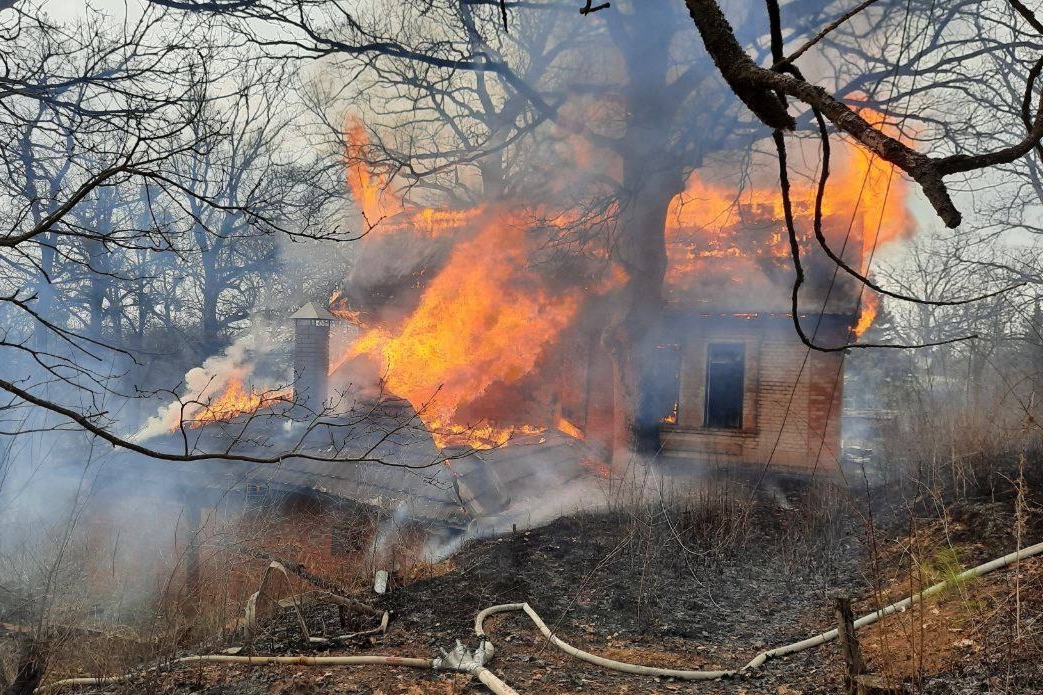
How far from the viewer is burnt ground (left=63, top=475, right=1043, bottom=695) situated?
14.4 ft

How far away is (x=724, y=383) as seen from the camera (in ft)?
52.6

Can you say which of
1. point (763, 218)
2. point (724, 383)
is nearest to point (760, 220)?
point (763, 218)

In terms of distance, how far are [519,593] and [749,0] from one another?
13.7 meters

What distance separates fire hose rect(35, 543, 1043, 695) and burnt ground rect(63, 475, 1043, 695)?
0.23 feet

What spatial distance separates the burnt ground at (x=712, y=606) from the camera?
440 cm

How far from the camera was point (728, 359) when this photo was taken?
1608 centimetres

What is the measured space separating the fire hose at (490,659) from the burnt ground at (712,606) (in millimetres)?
69

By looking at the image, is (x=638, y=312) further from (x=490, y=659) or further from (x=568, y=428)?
(x=490, y=659)

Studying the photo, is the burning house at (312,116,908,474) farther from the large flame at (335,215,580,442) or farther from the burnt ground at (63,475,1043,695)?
the burnt ground at (63,475,1043,695)

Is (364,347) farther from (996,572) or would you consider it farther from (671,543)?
(996,572)

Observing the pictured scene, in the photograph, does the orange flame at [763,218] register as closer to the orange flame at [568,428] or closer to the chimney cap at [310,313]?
the orange flame at [568,428]

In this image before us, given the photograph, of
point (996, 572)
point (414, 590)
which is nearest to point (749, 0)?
point (996, 572)

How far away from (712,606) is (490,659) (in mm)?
2610

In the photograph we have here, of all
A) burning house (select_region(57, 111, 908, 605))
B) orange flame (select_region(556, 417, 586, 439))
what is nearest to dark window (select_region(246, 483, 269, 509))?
burning house (select_region(57, 111, 908, 605))
